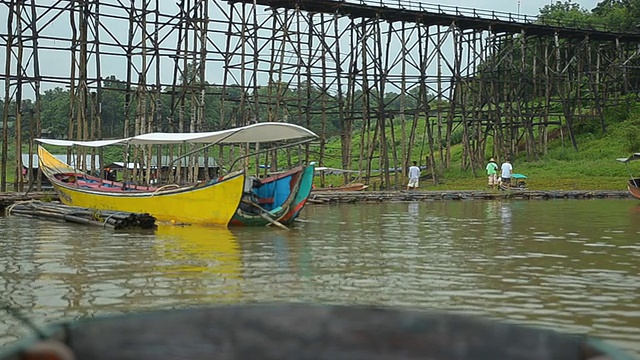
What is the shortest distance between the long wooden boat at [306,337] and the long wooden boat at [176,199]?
11.6m

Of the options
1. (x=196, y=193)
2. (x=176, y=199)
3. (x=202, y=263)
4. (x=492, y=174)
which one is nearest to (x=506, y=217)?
(x=196, y=193)

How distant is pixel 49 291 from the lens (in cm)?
705

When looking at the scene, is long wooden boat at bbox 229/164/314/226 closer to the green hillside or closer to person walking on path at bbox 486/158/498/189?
person walking on path at bbox 486/158/498/189

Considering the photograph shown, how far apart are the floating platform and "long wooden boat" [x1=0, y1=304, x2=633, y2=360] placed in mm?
19570

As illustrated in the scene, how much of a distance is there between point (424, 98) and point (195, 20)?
8.89 metres

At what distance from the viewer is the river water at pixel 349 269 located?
627 centimetres

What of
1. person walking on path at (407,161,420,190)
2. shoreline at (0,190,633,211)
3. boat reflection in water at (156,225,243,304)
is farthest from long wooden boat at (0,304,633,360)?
person walking on path at (407,161,420,190)

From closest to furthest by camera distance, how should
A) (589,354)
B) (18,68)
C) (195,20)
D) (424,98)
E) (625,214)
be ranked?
(589,354) < (625,214) < (18,68) < (195,20) < (424,98)

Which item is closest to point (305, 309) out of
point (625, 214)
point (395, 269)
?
point (395, 269)

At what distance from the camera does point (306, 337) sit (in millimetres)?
2338

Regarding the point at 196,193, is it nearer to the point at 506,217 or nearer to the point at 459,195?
the point at 506,217

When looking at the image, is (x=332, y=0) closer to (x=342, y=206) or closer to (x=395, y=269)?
(x=342, y=206)

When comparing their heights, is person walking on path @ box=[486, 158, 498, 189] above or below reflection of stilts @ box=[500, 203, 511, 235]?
above

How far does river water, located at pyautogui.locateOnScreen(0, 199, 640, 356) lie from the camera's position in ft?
20.6
